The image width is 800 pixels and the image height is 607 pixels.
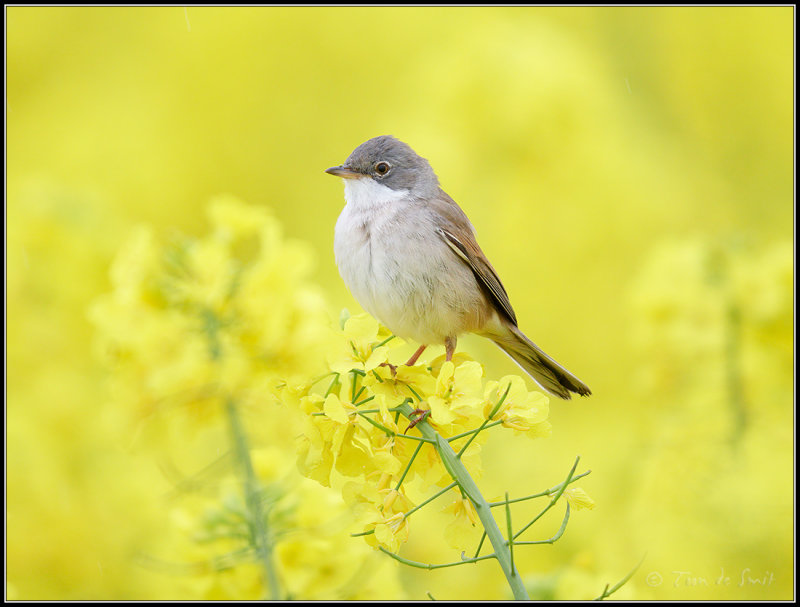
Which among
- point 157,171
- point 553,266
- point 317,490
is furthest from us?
point 157,171

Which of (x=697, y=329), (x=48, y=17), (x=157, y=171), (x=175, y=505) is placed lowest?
(x=175, y=505)

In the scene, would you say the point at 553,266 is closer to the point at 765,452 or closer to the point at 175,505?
the point at 765,452

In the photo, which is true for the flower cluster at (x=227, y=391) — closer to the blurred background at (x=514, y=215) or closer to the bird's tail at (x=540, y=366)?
the blurred background at (x=514, y=215)

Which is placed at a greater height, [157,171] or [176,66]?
[176,66]

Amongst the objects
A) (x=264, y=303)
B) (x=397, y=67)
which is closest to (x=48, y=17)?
(x=397, y=67)

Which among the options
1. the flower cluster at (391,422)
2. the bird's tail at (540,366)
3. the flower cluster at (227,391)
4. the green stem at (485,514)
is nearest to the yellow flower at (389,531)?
the flower cluster at (391,422)

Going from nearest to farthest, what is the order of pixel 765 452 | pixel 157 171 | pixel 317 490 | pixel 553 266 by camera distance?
1. pixel 317 490
2. pixel 765 452
3. pixel 553 266
4. pixel 157 171

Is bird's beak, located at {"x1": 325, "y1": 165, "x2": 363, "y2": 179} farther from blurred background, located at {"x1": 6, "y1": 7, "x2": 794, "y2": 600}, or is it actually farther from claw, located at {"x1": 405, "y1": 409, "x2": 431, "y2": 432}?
claw, located at {"x1": 405, "y1": 409, "x2": 431, "y2": 432}

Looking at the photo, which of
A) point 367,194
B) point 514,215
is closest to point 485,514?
point 367,194
